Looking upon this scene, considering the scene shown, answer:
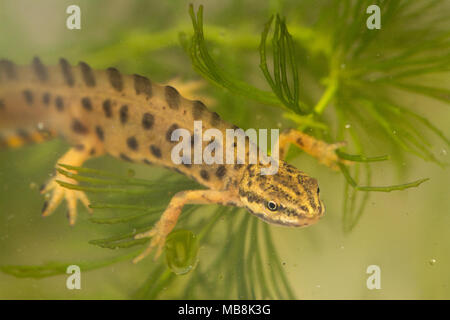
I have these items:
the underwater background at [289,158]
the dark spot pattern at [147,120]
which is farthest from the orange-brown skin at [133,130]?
the underwater background at [289,158]

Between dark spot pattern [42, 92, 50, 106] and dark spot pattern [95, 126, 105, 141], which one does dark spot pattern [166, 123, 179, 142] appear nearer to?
dark spot pattern [95, 126, 105, 141]

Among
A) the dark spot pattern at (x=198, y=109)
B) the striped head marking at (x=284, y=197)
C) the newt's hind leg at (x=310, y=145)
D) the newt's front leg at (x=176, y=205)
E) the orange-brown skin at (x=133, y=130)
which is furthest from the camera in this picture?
the newt's hind leg at (x=310, y=145)

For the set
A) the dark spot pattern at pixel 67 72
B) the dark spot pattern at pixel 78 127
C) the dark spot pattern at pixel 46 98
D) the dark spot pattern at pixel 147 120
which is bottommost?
the dark spot pattern at pixel 147 120

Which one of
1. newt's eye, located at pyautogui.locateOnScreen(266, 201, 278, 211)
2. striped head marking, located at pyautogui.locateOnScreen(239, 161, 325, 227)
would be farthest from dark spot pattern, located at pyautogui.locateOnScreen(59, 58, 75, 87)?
newt's eye, located at pyautogui.locateOnScreen(266, 201, 278, 211)

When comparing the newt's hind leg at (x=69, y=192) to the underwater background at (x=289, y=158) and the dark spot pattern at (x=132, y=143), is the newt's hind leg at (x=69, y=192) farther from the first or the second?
the dark spot pattern at (x=132, y=143)
